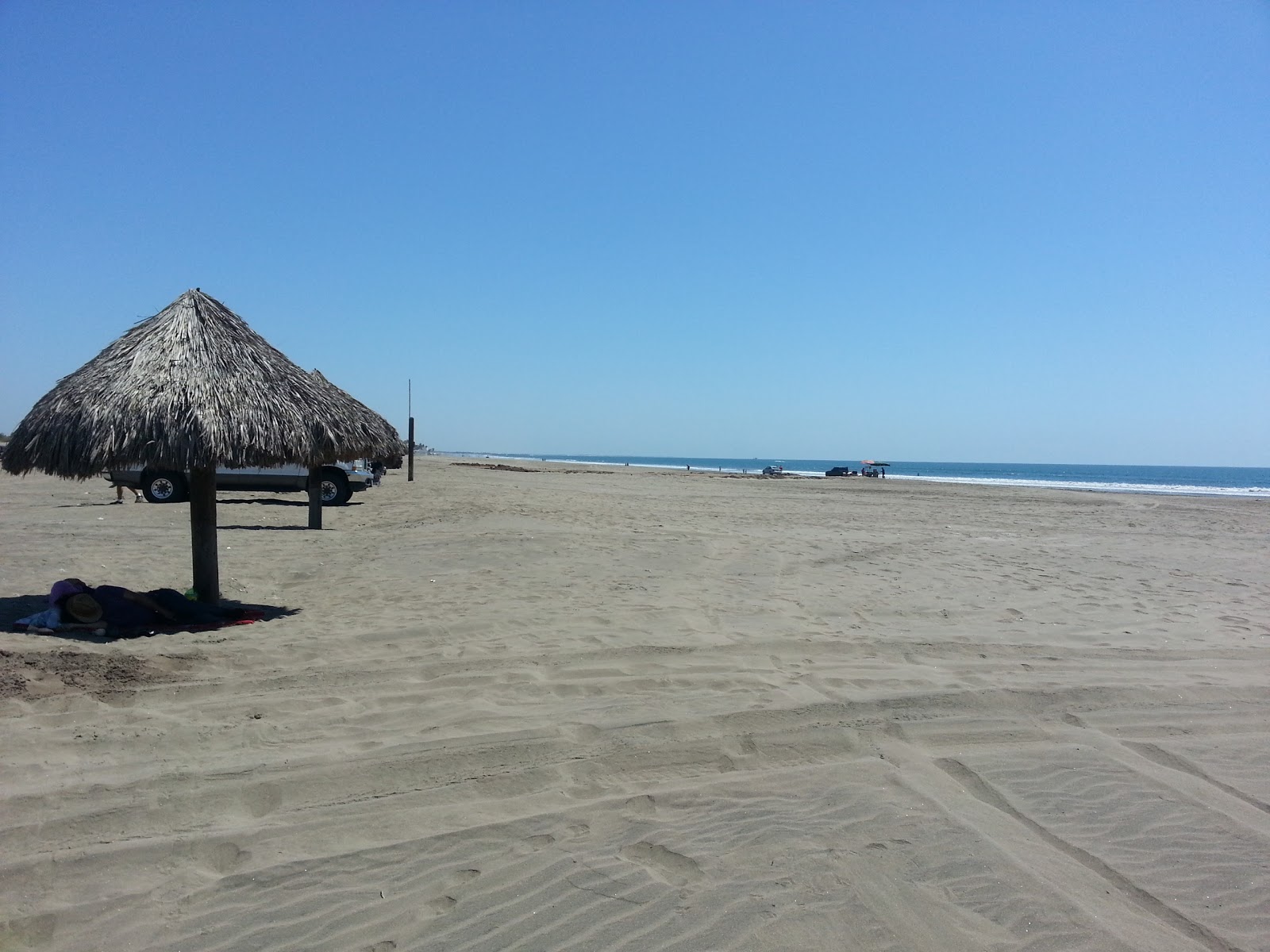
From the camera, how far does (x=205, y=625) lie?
6.83m

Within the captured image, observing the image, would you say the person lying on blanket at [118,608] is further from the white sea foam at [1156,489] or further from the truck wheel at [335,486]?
the white sea foam at [1156,489]

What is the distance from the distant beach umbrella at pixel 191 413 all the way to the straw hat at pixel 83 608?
1047 millimetres

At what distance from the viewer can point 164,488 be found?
17.8 metres

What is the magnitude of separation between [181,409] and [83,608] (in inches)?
67.1

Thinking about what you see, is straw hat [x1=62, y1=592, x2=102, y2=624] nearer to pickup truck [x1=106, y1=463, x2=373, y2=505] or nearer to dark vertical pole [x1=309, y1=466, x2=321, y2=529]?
dark vertical pole [x1=309, y1=466, x2=321, y2=529]

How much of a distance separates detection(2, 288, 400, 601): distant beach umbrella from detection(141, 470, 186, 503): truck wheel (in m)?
11.2

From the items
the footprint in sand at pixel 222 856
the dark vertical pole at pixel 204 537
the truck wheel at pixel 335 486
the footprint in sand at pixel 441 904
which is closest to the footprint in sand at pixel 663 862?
the footprint in sand at pixel 441 904

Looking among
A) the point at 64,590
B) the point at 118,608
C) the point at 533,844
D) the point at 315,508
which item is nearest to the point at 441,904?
the point at 533,844

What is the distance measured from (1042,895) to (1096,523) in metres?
17.8

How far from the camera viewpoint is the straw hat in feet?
20.9

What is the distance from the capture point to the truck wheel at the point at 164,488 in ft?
57.7

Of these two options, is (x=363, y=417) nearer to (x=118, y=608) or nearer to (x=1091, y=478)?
(x=118, y=608)

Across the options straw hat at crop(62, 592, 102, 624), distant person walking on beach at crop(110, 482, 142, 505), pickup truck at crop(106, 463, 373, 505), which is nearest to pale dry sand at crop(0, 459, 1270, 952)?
straw hat at crop(62, 592, 102, 624)

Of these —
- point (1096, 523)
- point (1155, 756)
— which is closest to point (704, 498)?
point (1096, 523)
